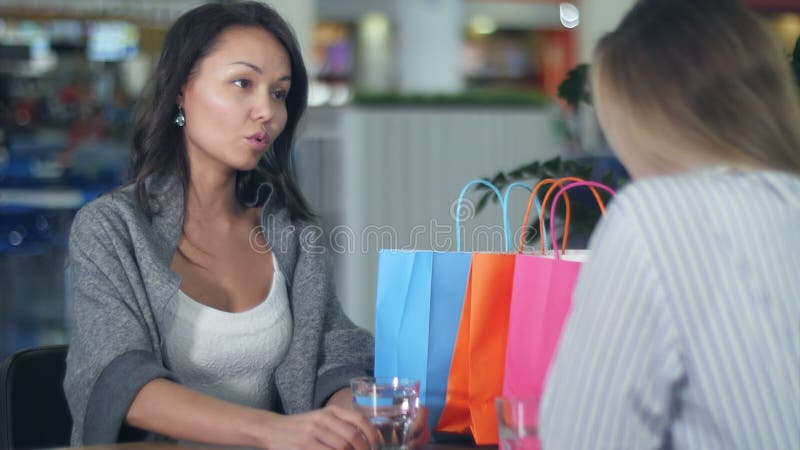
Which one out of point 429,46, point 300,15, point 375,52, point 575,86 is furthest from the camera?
point 375,52

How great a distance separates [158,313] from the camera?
1.49 metres

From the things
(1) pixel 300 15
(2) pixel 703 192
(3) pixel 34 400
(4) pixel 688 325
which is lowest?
(3) pixel 34 400

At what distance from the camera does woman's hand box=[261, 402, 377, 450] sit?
1.18 metres

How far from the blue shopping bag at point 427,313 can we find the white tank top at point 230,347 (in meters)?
0.35

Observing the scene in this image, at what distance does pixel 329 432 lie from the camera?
1186 mm

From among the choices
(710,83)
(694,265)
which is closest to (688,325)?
(694,265)

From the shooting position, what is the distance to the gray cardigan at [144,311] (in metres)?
1.36

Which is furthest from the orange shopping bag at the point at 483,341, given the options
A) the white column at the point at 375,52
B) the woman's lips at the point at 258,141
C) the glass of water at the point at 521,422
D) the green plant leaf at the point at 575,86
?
the white column at the point at 375,52

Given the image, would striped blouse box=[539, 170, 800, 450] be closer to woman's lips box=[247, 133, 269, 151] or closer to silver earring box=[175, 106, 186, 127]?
woman's lips box=[247, 133, 269, 151]

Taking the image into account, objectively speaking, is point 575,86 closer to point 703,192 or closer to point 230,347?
point 230,347

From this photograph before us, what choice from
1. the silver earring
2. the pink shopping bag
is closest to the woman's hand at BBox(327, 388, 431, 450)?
the pink shopping bag

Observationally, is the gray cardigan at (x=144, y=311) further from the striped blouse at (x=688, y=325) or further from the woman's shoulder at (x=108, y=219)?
the striped blouse at (x=688, y=325)

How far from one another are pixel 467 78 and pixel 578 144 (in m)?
6.69

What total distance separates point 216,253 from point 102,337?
33 centimetres
